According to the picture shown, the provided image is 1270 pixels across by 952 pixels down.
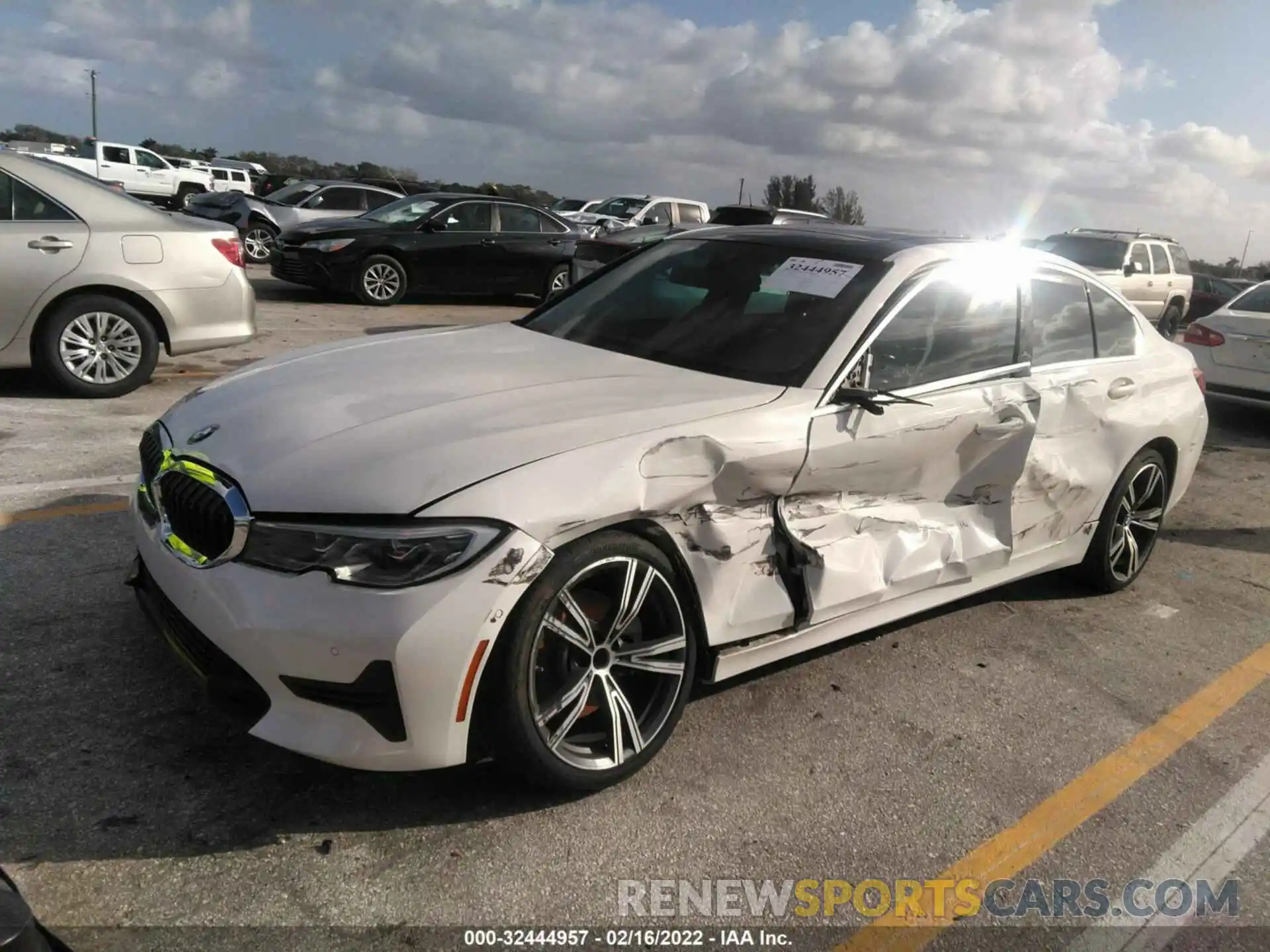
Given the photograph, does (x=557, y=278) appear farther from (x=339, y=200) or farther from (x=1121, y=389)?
(x=1121, y=389)

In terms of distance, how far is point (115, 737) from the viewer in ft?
9.40

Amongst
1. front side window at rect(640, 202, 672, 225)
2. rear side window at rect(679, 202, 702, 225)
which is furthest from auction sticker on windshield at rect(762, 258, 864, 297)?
rear side window at rect(679, 202, 702, 225)

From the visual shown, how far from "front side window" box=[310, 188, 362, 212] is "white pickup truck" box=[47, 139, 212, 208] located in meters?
16.7

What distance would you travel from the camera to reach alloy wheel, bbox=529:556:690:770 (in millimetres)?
2678

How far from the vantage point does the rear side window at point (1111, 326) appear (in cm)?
457

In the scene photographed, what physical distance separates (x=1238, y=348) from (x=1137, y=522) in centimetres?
558

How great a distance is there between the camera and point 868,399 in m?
3.28

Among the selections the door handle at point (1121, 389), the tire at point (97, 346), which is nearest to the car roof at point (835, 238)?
the door handle at point (1121, 389)

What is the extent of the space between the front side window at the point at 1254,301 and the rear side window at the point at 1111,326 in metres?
5.97

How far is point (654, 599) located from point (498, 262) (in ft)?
38.0

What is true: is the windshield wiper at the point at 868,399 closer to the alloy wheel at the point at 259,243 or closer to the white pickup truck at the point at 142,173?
A: the alloy wheel at the point at 259,243

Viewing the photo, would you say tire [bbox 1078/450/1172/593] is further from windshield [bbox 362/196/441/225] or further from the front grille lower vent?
windshield [bbox 362/196/441/225]

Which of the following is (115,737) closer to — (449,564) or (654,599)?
(449,564)

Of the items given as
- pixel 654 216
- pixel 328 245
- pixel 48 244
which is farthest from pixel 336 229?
pixel 654 216
